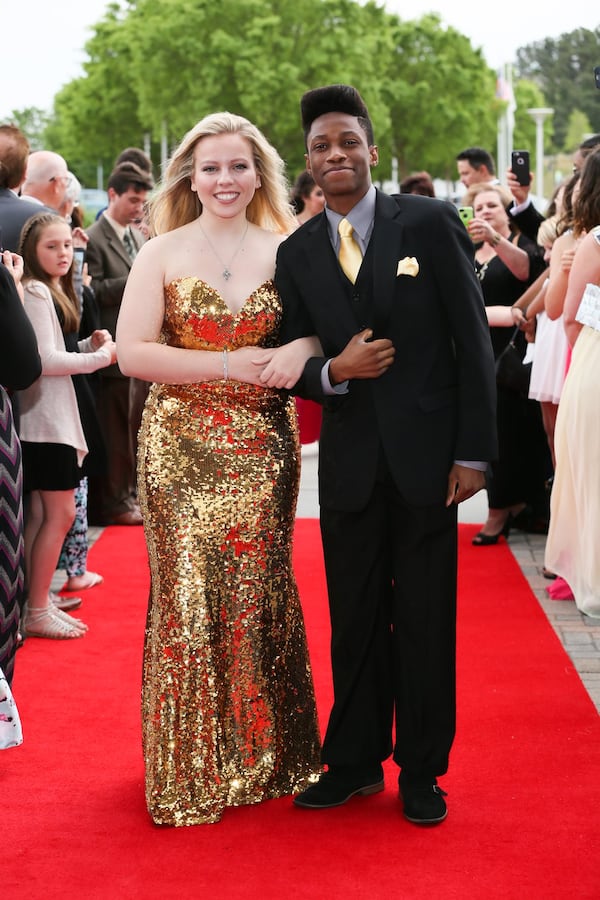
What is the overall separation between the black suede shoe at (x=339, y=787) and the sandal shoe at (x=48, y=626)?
260 cm

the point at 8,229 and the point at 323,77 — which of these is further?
the point at 323,77

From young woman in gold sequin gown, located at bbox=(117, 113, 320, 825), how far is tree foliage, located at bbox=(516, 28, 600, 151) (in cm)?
9869

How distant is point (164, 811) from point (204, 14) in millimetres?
40420

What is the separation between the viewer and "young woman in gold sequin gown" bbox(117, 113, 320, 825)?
167 inches

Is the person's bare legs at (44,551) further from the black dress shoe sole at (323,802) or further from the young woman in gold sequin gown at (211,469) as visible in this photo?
the black dress shoe sole at (323,802)

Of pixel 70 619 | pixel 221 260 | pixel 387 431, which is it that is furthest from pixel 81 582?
pixel 387 431

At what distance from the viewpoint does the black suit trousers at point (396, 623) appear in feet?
13.8

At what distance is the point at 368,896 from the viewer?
372 cm

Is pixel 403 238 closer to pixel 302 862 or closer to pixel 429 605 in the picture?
pixel 429 605

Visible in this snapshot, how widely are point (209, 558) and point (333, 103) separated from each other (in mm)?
1474

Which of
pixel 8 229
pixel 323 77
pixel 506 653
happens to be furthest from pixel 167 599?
pixel 323 77

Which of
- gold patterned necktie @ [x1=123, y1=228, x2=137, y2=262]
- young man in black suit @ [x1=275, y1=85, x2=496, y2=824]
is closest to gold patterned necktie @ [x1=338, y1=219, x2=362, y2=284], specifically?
young man in black suit @ [x1=275, y1=85, x2=496, y2=824]

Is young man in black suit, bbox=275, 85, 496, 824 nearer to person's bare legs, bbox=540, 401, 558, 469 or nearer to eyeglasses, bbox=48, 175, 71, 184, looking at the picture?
person's bare legs, bbox=540, 401, 558, 469

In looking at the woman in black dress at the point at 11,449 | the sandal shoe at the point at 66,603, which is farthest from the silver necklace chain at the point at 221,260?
the sandal shoe at the point at 66,603
